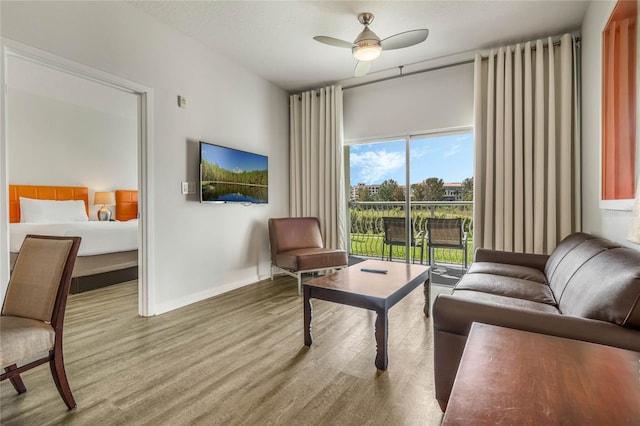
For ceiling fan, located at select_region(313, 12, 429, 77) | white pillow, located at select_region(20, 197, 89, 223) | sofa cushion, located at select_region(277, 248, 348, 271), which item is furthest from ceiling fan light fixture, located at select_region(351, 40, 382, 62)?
white pillow, located at select_region(20, 197, 89, 223)

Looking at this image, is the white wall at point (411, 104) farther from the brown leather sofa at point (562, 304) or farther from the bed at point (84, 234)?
the bed at point (84, 234)

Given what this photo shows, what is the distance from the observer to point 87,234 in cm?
366

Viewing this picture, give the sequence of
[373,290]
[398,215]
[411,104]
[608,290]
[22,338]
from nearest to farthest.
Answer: [608,290] → [22,338] → [373,290] → [411,104] → [398,215]

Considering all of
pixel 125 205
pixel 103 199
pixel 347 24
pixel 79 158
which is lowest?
pixel 125 205

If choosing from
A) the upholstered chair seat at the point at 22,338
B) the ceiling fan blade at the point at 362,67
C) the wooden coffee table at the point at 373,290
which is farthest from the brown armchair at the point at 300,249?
the upholstered chair seat at the point at 22,338

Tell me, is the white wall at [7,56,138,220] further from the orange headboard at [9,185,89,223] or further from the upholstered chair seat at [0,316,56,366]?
the upholstered chair seat at [0,316,56,366]

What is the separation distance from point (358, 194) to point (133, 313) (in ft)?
10.5

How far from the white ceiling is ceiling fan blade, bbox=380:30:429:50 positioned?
11.3 inches

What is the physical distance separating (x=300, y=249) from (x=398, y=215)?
147 cm

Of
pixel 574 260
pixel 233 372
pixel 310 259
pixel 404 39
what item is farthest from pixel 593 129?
pixel 233 372

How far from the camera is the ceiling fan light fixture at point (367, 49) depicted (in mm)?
2604

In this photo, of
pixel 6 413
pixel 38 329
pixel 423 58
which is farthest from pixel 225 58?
pixel 6 413

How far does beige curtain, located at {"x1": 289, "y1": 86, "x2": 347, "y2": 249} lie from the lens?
4.45 metres

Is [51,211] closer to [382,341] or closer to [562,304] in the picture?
[382,341]
